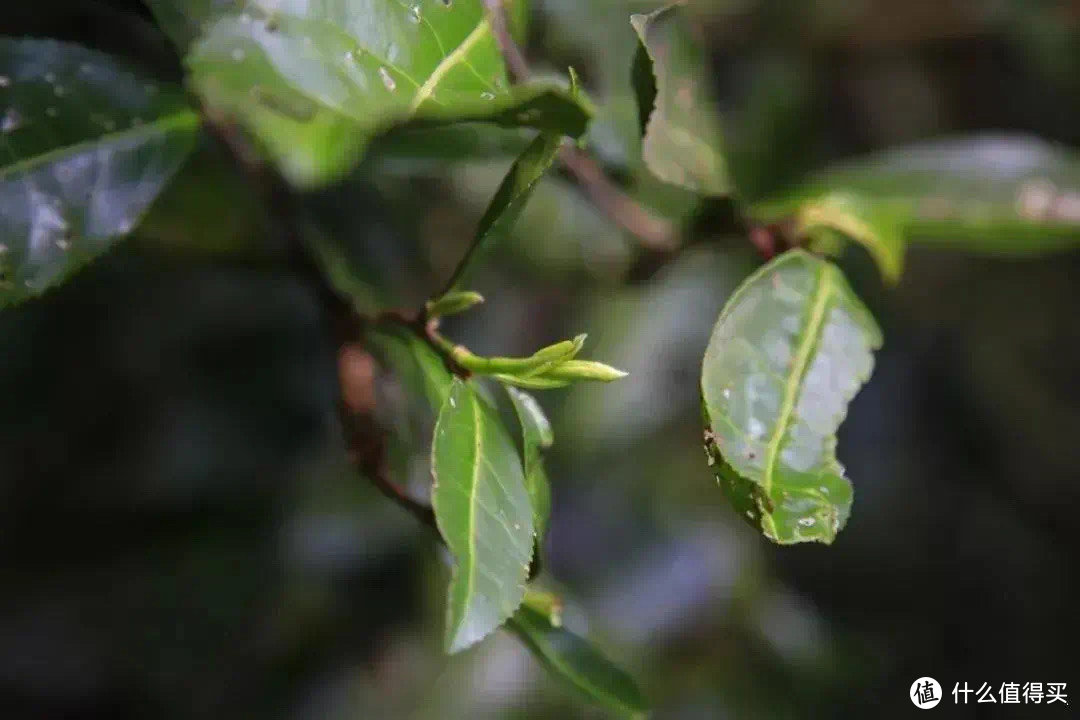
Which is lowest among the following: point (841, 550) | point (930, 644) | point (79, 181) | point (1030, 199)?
point (930, 644)

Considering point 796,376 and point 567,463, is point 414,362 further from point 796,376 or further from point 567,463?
point 567,463

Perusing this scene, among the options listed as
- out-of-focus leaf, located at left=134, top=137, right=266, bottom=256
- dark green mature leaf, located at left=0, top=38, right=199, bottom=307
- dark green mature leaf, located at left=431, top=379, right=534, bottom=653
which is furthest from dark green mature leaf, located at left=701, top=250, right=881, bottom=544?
out-of-focus leaf, located at left=134, top=137, right=266, bottom=256

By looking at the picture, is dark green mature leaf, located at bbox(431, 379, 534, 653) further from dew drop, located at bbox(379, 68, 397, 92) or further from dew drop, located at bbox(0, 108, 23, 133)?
dew drop, located at bbox(0, 108, 23, 133)

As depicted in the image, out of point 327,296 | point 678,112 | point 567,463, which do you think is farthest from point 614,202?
point 567,463

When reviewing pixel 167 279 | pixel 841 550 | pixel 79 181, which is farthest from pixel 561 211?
pixel 841 550

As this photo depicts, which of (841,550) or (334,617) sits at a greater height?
(334,617)

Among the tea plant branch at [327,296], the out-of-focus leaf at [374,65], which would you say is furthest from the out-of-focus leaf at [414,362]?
the out-of-focus leaf at [374,65]

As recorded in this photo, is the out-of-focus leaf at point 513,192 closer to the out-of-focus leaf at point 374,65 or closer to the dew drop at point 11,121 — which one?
the out-of-focus leaf at point 374,65

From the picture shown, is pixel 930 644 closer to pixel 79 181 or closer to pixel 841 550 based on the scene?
pixel 841 550
